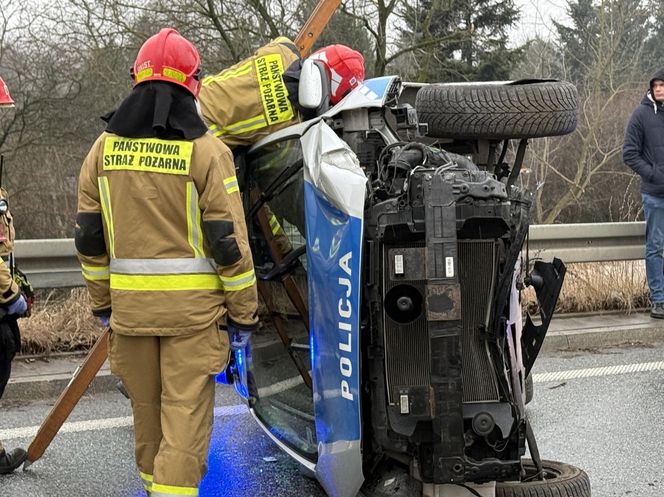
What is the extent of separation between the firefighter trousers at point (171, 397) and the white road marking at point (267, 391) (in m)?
0.72

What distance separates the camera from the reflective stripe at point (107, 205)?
288cm

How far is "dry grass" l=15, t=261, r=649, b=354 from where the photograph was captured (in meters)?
5.51

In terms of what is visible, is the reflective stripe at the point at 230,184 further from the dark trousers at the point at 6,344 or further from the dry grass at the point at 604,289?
the dry grass at the point at 604,289

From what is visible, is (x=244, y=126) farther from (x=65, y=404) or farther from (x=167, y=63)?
(x=65, y=404)

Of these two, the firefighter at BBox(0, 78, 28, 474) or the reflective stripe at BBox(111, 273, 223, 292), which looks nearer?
the reflective stripe at BBox(111, 273, 223, 292)

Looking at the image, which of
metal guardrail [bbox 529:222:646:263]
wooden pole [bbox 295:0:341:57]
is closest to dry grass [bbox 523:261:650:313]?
metal guardrail [bbox 529:222:646:263]

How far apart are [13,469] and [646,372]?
3.95 m

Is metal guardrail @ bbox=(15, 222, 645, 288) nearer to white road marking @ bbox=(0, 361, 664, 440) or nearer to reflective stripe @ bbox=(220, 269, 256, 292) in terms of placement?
white road marking @ bbox=(0, 361, 664, 440)

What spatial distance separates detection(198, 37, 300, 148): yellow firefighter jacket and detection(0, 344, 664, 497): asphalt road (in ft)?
5.03

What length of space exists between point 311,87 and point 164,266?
943 mm

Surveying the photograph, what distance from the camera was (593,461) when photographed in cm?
381

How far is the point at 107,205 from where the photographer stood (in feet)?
9.51

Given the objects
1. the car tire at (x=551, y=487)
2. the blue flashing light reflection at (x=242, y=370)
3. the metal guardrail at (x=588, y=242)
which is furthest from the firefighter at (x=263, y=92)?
the metal guardrail at (x=588, y=242)

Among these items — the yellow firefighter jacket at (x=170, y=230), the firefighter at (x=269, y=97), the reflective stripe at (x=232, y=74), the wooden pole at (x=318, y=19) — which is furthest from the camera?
the wooden pole at (x=318, y=19)
